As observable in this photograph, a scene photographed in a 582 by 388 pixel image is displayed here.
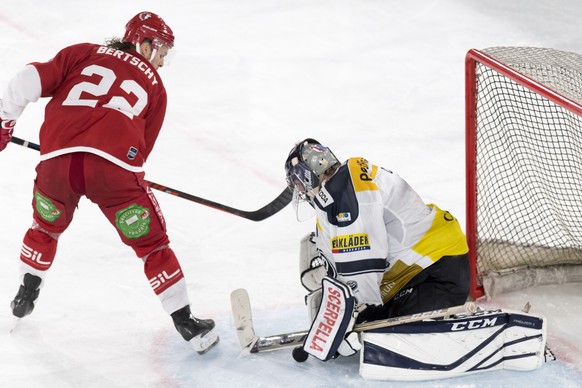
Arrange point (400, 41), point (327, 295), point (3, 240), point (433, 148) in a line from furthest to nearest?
point (400, 41), point (433, 148), point (3, 240), point (327, 295)

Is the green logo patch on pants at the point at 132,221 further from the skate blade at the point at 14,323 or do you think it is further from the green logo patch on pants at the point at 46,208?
the skate blade at the point at 14,323

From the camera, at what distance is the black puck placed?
2.83 meters

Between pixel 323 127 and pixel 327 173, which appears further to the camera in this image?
pixel 323 127

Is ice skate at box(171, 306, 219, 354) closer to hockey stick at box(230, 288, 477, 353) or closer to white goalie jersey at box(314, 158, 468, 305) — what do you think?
hockey stick at box(230, 288, 477, 353)

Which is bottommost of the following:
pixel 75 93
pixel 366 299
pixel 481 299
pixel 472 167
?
pixel 481 299

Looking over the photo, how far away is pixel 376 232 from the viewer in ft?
8.92

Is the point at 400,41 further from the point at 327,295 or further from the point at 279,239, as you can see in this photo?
the point at 327,295

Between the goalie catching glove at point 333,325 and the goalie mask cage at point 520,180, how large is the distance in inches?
30.2

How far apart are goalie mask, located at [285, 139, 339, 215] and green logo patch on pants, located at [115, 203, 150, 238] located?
1.57 ft

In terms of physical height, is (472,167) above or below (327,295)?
above

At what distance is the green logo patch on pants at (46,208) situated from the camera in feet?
9.42

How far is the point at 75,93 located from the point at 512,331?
1.54m

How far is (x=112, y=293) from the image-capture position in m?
3.35

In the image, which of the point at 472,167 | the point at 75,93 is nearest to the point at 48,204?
the point at 75,93
